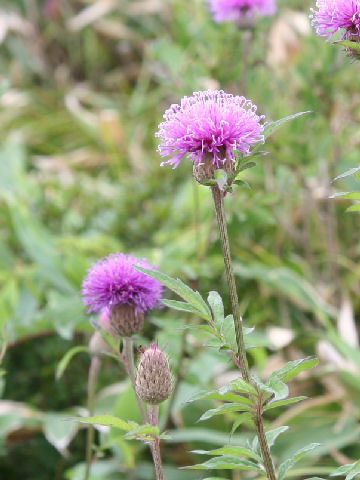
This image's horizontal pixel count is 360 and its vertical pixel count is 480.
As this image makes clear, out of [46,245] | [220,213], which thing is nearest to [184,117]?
[220,213]

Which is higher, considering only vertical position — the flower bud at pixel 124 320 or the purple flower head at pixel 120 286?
the purple flower head at pixel 120 286

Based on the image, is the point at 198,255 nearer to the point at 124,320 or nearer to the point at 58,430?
the point at 58,430

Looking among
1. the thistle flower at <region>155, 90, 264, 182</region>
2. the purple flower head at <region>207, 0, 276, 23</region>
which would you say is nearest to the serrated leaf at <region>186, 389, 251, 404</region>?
the thistle flower at <region>155, 90, 264, 182</region>

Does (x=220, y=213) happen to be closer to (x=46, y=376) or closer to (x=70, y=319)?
(x=70, y=319)

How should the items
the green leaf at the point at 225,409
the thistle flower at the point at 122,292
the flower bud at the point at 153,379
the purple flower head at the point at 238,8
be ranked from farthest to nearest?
1. the purple flower head at the point at 238,8
2. the thistle flower at the point at 122,292
3. the flower bud at the point at 153,379
4. the green leaf at the point at 225,409

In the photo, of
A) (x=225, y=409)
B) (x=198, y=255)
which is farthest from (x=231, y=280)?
(x=198, y=255)

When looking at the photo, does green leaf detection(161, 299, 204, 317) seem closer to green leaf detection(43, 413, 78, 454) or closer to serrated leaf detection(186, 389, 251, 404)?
serrated leaf detection(186, 389, 251, 404)

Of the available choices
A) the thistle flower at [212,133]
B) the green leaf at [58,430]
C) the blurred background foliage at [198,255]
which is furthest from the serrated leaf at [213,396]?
the green leaf at [58,430]

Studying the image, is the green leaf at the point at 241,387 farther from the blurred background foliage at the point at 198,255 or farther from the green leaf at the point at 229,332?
the blurred background foliage at the point at 198,255

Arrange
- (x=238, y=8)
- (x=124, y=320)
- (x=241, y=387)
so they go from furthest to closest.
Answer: (x=238, y=8) < (x=124, y=320) < (x=241, y=387)
